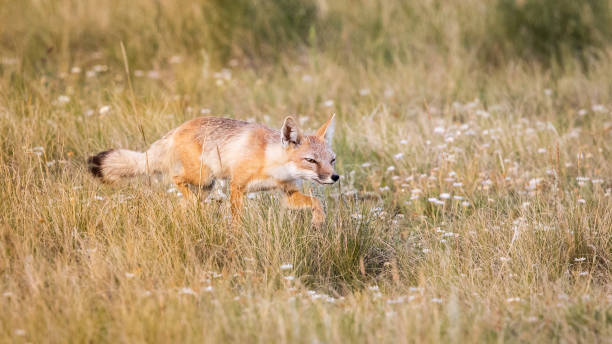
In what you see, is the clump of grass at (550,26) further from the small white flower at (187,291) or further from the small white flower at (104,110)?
the small white flower at (187,291)

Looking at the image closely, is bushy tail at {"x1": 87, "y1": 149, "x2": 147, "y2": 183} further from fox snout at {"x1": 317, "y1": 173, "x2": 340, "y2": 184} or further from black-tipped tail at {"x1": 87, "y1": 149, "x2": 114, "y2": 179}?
fox snout at {"x1": 317, "y1": 173, "x2": 340, "y2": 184}

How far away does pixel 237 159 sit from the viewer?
16.5 feet

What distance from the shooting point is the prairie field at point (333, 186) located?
136 inches

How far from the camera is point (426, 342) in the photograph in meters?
3.10

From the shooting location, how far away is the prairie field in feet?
11.4

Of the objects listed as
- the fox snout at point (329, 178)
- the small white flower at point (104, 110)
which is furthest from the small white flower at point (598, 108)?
the small white flower at point (104, 110)

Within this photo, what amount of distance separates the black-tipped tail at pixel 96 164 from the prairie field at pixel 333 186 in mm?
207

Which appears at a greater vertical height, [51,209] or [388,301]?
[51,209]

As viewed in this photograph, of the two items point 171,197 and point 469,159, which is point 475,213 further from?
point 171,197

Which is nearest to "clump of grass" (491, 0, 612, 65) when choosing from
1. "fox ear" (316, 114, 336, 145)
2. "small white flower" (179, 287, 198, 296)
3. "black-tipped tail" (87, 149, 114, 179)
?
"fox ear" (316, 114, 336, 145)

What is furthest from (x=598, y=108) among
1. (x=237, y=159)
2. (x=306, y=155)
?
(x=237, y=159)

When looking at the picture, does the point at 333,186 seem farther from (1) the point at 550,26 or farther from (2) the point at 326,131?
(1) the point at 550,26

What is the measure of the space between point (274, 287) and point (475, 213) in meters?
2.00

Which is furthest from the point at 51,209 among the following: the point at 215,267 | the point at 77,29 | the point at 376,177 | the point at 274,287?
the point at 77,29
